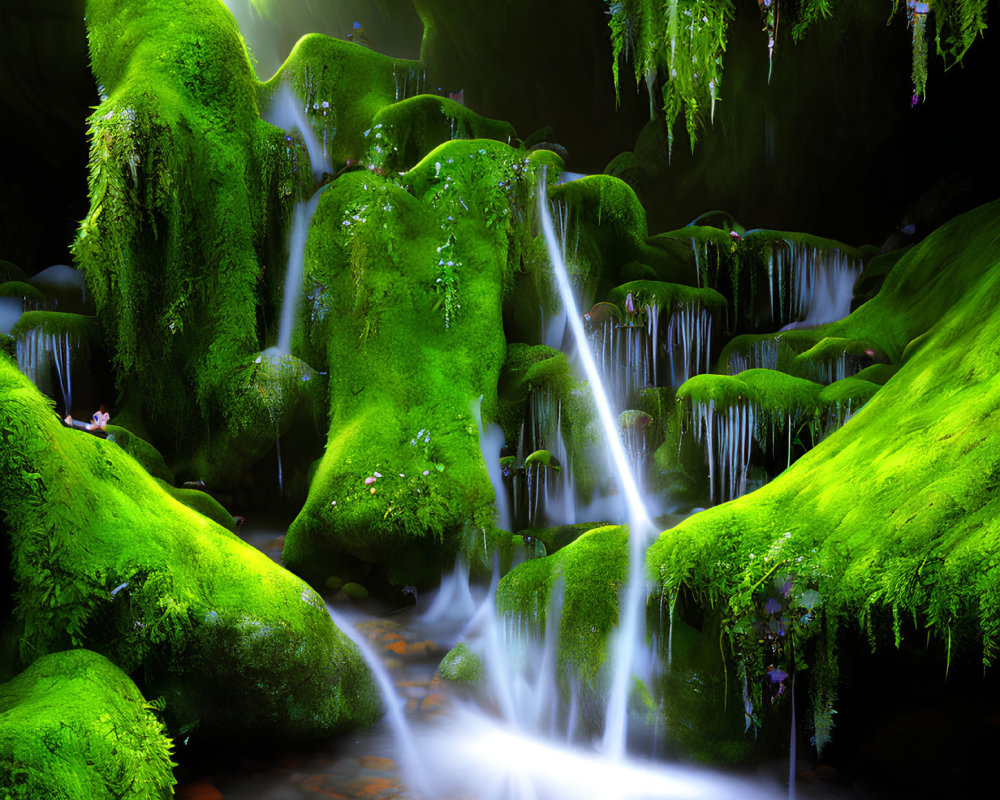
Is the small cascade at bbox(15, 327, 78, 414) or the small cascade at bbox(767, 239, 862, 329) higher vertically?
the small cascade at bbox(767, 239, 862, 329)

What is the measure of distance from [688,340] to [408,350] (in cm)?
370

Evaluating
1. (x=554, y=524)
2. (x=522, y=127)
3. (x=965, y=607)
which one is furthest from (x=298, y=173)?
(x=965, y=607)

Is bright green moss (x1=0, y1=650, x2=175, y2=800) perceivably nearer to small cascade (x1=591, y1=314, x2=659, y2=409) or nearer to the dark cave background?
small cascade (x1=591, y1=314, x2=659, y2=409)

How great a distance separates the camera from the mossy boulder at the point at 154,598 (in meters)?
3.39

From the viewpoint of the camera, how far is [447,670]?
5109 millimetres

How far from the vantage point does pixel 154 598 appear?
Answer: 3639 mm

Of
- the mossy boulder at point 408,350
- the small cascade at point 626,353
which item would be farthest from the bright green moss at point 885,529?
the small cascade at point 626,353

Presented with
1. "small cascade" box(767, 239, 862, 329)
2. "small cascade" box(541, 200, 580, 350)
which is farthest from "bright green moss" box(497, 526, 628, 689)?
"small cascade" box(767, 239, 862, 329)

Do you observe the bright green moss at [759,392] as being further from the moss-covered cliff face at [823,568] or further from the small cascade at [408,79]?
the small cascade at [408,79]

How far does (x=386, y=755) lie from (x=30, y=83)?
1334cm

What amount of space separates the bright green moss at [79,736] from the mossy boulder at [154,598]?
25 cm

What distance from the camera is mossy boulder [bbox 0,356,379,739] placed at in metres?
3.39

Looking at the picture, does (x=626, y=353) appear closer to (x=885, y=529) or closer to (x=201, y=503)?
(x=201, y=503)

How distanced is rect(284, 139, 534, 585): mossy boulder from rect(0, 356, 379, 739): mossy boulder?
210 cm
